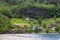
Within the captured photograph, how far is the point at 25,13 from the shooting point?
249ft

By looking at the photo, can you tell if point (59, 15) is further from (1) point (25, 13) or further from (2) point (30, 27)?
(2) point (30, 27)

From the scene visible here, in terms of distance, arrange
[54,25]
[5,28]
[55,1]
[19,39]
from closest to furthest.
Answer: [19,39] → [5,28] → [54,25] → [55,1]

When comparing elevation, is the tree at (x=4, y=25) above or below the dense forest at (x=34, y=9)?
above

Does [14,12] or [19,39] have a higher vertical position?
[19,39]

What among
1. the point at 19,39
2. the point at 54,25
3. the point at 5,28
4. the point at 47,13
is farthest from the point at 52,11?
the point at 19,39

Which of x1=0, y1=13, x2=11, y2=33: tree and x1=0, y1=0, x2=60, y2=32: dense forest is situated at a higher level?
x1=0, y1=13, x2=11, y2=33: tree

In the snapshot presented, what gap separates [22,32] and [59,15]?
22.6 meters

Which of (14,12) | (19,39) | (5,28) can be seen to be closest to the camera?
(19,39)

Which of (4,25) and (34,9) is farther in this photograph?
(34,9)

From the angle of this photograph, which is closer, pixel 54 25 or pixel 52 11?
pixel 54 25

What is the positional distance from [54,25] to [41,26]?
3.58 meters

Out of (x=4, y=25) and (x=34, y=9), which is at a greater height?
(x=4, y=25)

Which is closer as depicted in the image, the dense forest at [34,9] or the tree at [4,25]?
the tree at [4,25]

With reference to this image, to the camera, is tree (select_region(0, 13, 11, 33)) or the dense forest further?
the dense forest
